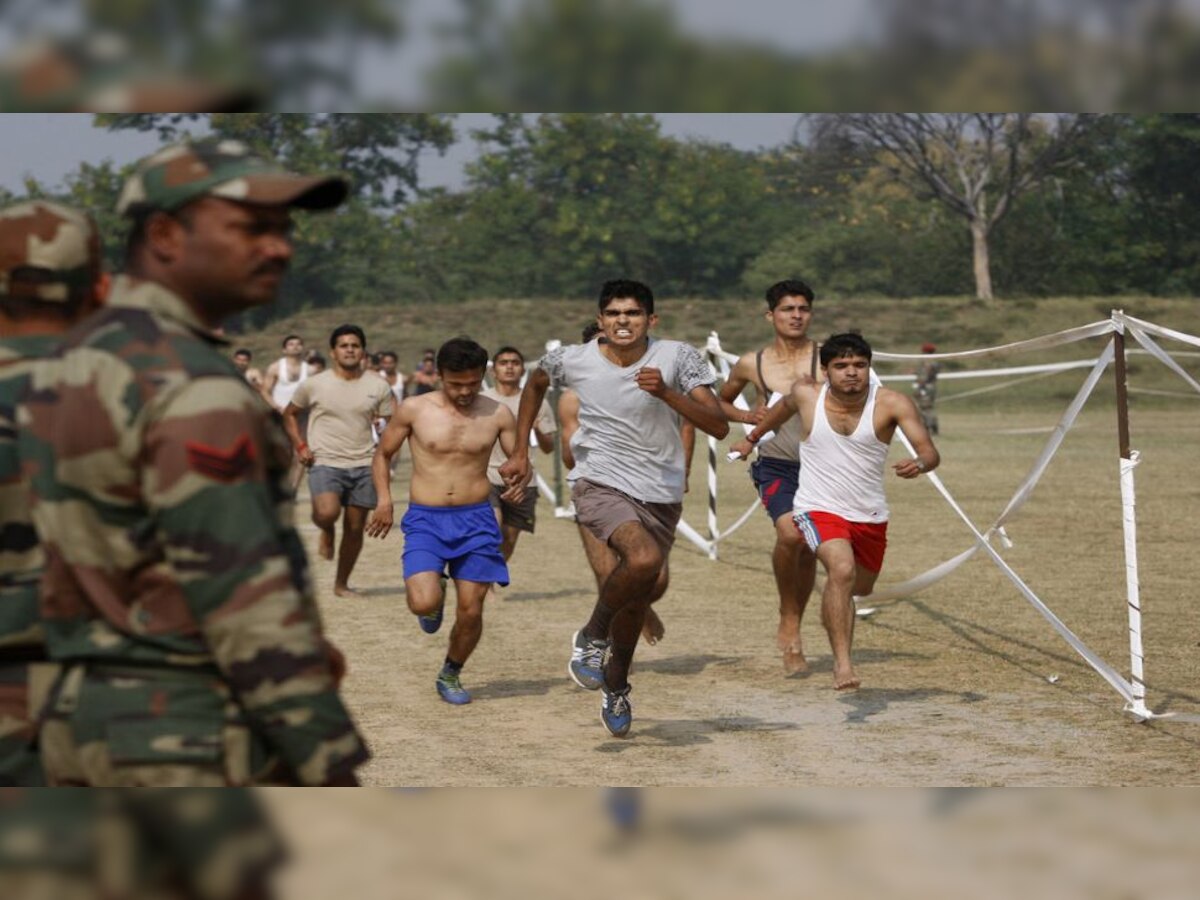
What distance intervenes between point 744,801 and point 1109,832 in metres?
0.55

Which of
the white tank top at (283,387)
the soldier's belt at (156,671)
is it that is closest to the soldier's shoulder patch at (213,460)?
the soldier's belt at (156,671)

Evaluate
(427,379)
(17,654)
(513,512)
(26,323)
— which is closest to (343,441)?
(513,512)

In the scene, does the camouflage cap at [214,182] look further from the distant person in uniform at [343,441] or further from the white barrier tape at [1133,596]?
the distant person in uniform at [343,441]

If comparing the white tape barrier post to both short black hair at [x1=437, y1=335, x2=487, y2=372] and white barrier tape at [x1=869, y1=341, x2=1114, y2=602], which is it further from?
short black hair at [x1=437, y1=335, x2=487, y2=372]

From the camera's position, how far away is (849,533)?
9.87 m

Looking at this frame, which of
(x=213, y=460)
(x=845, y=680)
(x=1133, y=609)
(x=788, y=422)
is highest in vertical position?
(x=213, y=460)

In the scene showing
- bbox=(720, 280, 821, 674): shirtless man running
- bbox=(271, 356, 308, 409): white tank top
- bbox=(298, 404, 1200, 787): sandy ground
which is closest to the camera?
bbox=(298, 404, 1200, 787): sandy ground

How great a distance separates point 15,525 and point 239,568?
2.95ft

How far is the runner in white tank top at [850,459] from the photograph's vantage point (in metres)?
9.74

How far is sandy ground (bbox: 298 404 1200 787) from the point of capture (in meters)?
8.15

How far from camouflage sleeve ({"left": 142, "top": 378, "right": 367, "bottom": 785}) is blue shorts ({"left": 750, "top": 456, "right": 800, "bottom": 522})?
27.7 ft

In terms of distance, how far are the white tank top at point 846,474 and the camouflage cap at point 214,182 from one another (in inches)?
282

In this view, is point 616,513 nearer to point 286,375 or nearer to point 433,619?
point 433,619

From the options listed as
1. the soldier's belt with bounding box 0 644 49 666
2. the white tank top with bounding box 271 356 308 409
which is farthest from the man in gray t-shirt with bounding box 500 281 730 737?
the white tank top with bounding box 271 356 308 409
